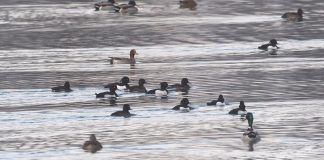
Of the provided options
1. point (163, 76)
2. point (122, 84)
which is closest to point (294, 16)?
point (163, 76)

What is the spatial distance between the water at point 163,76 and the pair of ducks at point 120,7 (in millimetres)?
428

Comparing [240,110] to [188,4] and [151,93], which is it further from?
[188,4]

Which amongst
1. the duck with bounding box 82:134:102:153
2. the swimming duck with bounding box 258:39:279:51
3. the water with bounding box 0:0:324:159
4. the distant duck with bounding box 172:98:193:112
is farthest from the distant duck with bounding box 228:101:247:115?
the swimming duck with bounding box 258:39:279:51

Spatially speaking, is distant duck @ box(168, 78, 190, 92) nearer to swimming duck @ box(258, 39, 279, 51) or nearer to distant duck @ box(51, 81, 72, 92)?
distant duck @ box(51, 81, 72, 92)

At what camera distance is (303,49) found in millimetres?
57062

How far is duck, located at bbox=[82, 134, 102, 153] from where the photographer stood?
36250 mm

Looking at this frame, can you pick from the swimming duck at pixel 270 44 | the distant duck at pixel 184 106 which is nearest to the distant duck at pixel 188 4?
the swimming duck at pixel 270 44

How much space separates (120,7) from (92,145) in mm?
37003

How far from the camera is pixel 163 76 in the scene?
165 ft

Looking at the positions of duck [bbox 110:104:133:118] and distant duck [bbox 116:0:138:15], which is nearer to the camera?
duck [bbox 110:104:133:118]

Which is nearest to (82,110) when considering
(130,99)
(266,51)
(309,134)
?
(130,99)

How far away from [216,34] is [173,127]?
2316cm

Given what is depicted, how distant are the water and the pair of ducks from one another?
16.9 inches

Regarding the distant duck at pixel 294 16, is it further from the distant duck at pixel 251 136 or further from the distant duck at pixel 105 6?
the distant duck at pixel 251 136
